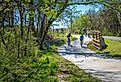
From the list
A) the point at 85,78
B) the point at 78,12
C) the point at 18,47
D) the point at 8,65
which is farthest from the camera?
the point at 78,12

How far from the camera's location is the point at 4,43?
287 inches

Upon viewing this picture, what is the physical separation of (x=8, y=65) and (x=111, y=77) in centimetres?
856

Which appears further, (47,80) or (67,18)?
(67,18)

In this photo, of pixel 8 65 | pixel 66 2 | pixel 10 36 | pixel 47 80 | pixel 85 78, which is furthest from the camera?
A: pixel 66 2

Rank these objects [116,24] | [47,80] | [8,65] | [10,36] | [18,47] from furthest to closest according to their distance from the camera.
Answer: [116,24] < [47,80] < [18,47] < [10,36] < [8,65]

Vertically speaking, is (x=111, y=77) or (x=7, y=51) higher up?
(x=7, y=51)

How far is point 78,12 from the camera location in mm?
25000

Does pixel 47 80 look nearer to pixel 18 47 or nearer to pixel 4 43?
pixel 18 47

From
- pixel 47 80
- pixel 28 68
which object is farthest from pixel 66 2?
pixel 28 68

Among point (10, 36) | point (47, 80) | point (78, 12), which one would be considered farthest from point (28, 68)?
point (78, 12)

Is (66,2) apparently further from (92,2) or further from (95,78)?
(95,78)

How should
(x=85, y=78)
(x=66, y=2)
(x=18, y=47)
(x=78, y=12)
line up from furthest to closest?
(x=78, y=12) → (x=66, y=2) → (x=85, y=78) → (x=18, y=47)

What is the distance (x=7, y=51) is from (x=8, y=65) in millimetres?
440

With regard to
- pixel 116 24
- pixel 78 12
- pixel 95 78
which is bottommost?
pixel 116 24
